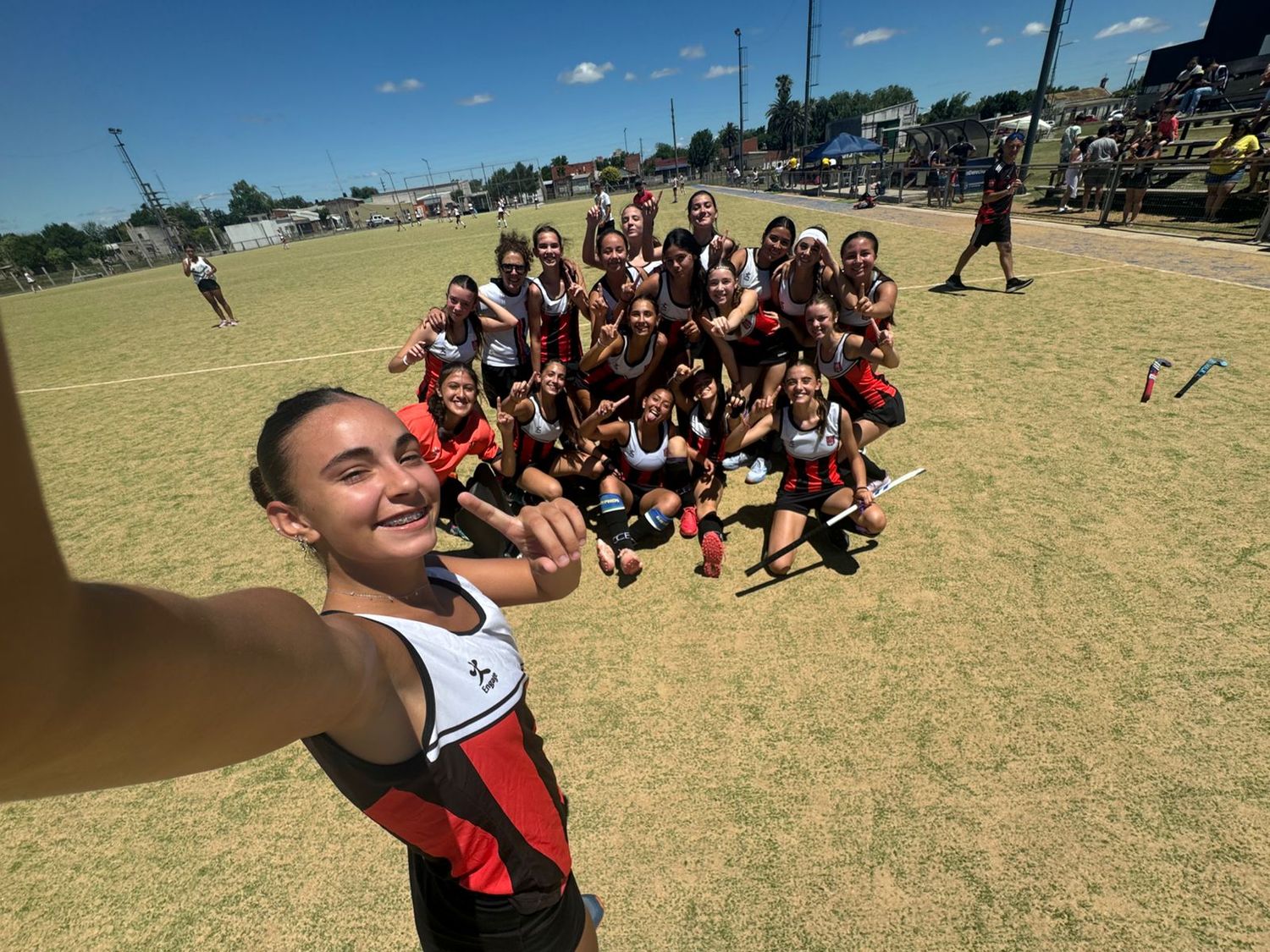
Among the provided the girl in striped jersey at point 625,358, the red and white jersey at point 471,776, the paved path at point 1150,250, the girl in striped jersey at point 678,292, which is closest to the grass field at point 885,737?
the red and white jersey at point 471,776

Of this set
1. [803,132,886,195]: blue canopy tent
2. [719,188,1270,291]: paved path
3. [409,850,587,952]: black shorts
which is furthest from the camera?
[803,132,886,195]: blue canopy tent

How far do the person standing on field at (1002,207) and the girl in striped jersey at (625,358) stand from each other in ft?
23.2

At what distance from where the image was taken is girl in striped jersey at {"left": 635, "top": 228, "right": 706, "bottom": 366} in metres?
4.91

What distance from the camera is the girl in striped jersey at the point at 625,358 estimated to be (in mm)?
4449

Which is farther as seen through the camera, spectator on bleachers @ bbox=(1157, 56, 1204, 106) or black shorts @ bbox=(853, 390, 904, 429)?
spectator on bleachers @ bbox=(1157, 56, 1204, 106)

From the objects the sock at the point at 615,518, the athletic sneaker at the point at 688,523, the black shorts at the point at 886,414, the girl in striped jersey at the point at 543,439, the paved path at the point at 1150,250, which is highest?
the girl in striped jersey at the point at 543,439

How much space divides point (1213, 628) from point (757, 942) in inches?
123

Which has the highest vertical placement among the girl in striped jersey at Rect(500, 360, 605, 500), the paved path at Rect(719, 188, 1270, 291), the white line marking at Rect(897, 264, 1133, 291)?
the girl in striped jersey at Rect(500, 360, 605, 500)

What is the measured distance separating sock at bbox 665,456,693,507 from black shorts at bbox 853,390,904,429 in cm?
162

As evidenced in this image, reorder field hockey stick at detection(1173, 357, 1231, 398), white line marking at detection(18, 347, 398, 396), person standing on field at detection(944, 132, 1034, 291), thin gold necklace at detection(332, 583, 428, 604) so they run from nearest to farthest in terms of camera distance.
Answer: thin gold necklace at detection(332, 583, 428, 604) < field hockey stick at detection(1173, 357, 1231, 398) < person standing on field at detection(944, 132, 1034, 291) < white line marking at detection(18, 347, 398, 396)

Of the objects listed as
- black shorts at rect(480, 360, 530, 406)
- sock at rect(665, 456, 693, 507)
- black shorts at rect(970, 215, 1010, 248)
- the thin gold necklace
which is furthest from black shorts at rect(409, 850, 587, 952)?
black shorts at rect(970, 215, 1010, 248)

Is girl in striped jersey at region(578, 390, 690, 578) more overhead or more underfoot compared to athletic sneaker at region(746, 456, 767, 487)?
more overhead

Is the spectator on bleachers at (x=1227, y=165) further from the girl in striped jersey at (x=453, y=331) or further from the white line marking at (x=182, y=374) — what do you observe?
the white line marking at (x=182, y=374)

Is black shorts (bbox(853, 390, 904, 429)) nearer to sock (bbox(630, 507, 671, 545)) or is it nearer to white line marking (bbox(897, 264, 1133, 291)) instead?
sock (bbox(630, 507, 671, 545))
